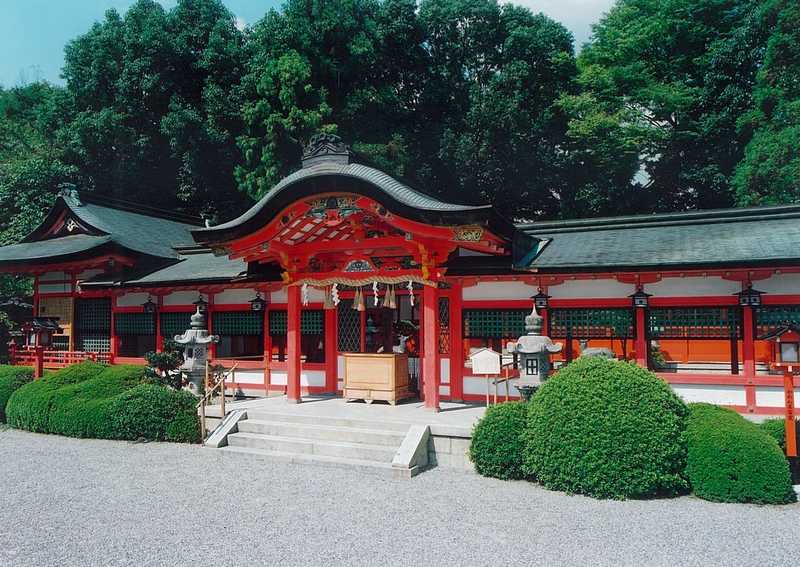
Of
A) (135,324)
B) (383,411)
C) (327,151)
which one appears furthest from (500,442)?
(135,324)

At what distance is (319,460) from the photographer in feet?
31.0

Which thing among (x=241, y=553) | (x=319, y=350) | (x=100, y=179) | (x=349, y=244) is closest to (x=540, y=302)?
(x=349, y=244)

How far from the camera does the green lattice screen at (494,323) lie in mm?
11719

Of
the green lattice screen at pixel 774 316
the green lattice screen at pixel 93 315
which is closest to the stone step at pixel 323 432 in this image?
the green lattice screen at pixel 774 316

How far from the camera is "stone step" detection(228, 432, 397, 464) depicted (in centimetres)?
939

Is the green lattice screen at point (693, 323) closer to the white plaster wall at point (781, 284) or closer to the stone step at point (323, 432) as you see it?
the white plaster wall at point (781, 284)

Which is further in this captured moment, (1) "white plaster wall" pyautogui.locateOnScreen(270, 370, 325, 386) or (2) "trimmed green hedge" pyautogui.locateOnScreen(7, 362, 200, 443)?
(1) "white plaster wall" pyautogui.locateOnScreen(270, 370, 325, 386)

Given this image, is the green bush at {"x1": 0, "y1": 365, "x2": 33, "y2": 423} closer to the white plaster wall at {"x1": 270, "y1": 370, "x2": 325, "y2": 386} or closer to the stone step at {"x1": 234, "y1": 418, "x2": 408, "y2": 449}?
the white plaster wall at {"x1": 270, "y1": 370, "x2": 325, "y2": 386}

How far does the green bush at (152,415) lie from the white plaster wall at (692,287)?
900cm

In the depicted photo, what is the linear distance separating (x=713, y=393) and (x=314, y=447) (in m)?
7.09

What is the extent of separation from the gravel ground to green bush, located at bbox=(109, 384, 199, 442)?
1.75m

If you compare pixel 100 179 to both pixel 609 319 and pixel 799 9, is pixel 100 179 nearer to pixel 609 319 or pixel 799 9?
pixel 609 319

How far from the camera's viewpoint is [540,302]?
1141 cm

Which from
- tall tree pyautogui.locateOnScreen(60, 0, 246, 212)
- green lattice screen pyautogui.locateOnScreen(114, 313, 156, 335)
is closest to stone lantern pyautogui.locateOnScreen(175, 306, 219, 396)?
green lattice screen pyautogui.locateOnScreen(114, 313, 156, 335)
